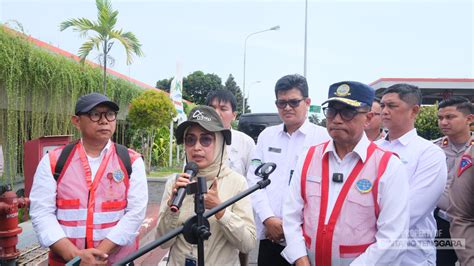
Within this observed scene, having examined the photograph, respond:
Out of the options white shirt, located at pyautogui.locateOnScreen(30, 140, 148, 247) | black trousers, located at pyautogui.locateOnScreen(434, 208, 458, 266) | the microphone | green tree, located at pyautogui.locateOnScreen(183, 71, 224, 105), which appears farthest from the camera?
green tree, located at pyautogui.locateOnScreen(183, 71, 224, 105)

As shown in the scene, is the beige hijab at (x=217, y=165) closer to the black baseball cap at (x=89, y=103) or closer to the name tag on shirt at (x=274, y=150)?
the black baseball cap at (x=89, y=103)

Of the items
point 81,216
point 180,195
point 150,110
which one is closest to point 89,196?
point 81,216

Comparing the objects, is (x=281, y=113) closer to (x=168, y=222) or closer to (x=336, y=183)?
(x=336, y=183)

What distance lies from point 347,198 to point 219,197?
71 centimetres

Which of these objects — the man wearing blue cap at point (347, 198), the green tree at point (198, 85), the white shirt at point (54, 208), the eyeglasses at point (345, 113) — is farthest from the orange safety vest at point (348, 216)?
the green tree at point (198, 85)

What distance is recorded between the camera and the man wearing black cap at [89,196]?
2.36 m

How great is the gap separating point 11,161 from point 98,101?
5.30m

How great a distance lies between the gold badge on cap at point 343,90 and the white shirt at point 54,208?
5.03 ft

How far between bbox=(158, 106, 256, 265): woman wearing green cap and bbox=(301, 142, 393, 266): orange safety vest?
40 centimetres

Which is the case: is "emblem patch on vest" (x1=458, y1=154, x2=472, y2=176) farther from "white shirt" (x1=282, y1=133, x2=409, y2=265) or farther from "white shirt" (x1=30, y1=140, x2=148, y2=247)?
"white shirt" (x1=30, y1=140, x2=148, y2=247)

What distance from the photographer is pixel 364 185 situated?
1915 millimetres

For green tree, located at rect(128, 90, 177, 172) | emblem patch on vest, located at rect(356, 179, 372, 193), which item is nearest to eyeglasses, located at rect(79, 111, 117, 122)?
emblem patch on vest, located at rect(356, 179, 372, 193)

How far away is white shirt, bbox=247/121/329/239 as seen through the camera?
2.80 meters

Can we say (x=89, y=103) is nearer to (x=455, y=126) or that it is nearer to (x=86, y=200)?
(x=86, y=200)
